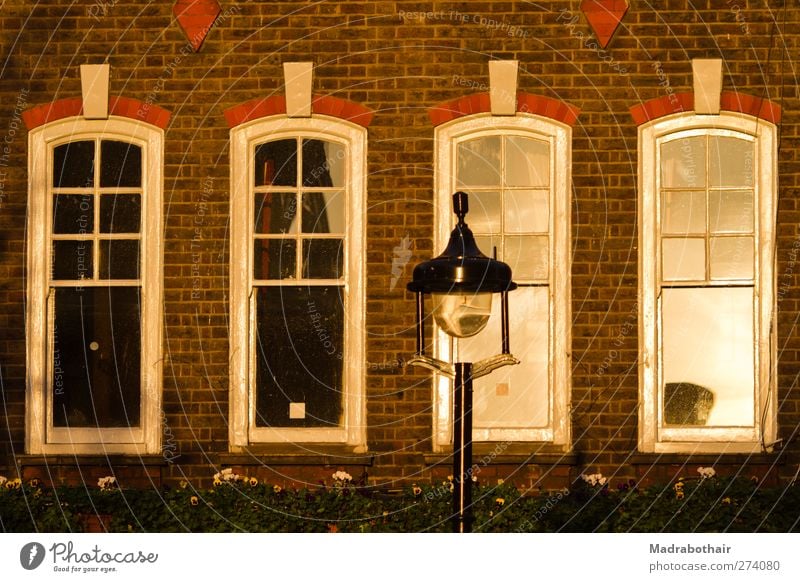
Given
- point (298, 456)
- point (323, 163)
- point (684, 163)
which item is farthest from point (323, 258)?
point (684, 163)

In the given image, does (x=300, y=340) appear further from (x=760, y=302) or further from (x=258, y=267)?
(x=760, y=302)

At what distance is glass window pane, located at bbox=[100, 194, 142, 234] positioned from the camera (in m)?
9.15

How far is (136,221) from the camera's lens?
9.15m

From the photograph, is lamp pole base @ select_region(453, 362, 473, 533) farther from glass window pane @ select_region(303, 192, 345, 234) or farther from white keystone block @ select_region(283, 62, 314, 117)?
white keystone block @ select_region(283, 62, 314, 117)

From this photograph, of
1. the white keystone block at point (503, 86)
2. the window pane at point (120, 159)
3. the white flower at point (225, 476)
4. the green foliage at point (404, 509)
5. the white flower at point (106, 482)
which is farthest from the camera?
the window pane at point (120, 159)

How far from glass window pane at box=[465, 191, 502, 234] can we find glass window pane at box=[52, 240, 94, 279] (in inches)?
100

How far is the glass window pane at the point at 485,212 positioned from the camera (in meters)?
9.06

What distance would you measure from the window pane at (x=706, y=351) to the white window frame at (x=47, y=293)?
336 cm

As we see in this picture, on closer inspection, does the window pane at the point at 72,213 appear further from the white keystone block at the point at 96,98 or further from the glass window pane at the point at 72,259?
the white keystone block at the point at 96,98

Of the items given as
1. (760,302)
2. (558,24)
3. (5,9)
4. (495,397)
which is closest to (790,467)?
(760,302)

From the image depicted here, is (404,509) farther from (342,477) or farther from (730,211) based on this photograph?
(730,211)

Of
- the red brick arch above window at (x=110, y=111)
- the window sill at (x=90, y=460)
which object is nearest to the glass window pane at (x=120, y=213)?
→ the red brick arch above window at (x=110, y=111)

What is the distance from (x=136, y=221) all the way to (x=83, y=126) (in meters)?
0.72

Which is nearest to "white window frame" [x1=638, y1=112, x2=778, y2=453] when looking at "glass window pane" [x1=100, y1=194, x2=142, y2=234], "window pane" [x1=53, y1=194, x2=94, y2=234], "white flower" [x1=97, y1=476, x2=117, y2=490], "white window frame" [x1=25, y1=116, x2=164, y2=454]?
"white window frame" [x1=25, y1=116, x2=164, y2=454]
